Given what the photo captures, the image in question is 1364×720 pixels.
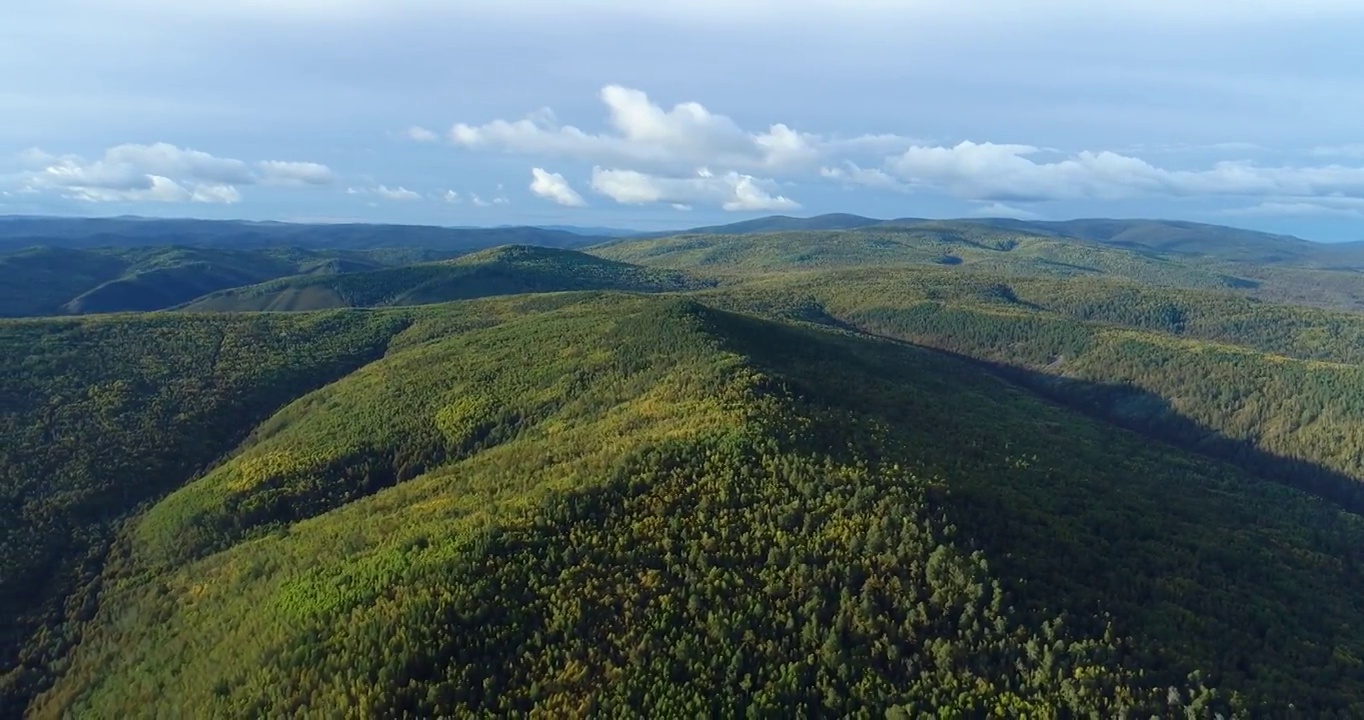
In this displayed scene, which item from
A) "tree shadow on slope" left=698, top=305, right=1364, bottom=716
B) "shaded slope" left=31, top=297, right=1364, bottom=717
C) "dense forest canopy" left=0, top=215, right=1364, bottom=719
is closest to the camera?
"shaded slope" left=31, top=297, right=1364, bottom=717

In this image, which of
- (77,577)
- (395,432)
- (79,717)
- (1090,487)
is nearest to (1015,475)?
(1090,487)

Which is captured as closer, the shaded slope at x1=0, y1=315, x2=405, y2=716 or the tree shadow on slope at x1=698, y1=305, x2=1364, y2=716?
the tree shadow on slope at x1=698, y1=305, x2=1364, y2=716

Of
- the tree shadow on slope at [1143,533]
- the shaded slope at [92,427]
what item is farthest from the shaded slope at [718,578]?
the shaded slope at [92,427]

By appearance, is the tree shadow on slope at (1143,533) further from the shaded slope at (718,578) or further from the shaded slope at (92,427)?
the shaded slope at (92,427)

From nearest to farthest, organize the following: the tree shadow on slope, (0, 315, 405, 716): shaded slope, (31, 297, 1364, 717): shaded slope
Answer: (31, 297, 1364, 717): shaded slope, the tree shadow on slope, (0, 315, 405, 716): shaded slope

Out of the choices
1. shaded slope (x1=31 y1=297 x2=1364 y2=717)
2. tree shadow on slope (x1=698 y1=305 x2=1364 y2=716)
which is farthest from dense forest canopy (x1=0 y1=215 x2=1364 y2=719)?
tree shadow on slope (x1=698 y1=305 x2=1364 y2=716)

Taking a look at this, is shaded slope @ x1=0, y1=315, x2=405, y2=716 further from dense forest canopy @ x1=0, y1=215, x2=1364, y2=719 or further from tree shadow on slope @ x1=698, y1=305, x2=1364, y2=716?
tree shadow on slope @ x1=698, y1=305, x2=1364, y2=716

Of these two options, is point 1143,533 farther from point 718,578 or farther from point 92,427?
point 92,427

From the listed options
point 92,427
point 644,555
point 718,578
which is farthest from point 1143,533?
point 92,427

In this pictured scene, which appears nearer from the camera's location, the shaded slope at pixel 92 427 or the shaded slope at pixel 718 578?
the shaded slope at pixel 718 578

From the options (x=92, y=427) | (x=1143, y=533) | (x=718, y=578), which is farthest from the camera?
(x=92, y=427)
